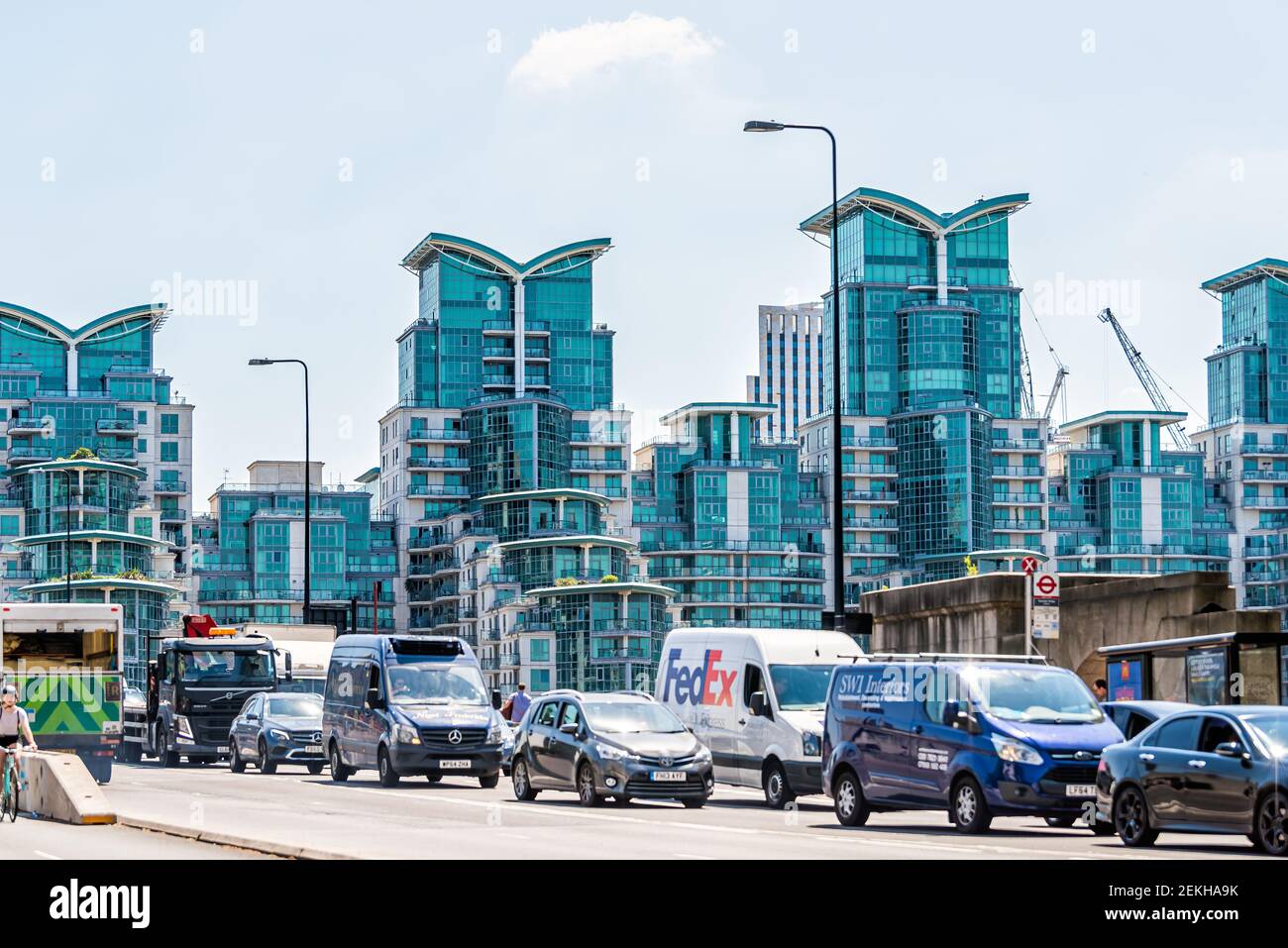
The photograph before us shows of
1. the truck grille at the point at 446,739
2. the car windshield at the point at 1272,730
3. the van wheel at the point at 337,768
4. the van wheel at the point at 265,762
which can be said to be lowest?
the van wheel at the point at 265,762

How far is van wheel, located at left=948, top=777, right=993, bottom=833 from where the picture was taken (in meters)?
22.3

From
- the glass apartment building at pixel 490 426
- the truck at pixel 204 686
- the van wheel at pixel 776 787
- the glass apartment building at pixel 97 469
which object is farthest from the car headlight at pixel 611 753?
the glass apartment building at pixel 490 426

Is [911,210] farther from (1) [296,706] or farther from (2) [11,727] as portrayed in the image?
(2) [11,727]

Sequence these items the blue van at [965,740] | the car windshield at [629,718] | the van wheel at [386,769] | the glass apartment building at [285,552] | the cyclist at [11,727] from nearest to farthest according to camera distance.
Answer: the blue van at [965,740] → the cyclist at [11,727] → the car windshield at [629,718] → the van wheel at [386,769] → the glass apartment building at [285,552]

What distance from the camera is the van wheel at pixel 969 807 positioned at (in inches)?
878

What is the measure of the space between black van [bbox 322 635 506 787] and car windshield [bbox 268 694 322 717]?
564cm

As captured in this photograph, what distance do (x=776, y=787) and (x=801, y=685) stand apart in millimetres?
1469

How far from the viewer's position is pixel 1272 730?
767 inches

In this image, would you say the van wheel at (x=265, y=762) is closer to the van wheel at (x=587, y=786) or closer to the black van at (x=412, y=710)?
the black van at (x=412, y=710)

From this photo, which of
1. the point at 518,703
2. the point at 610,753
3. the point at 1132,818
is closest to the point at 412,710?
the point at 610,753

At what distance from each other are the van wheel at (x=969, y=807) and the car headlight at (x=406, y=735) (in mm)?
12071

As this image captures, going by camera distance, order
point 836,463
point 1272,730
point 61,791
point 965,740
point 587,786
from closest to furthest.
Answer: point 1272,730 → point 965,740 → point 61,791 → point 587,786 → point 836,463
